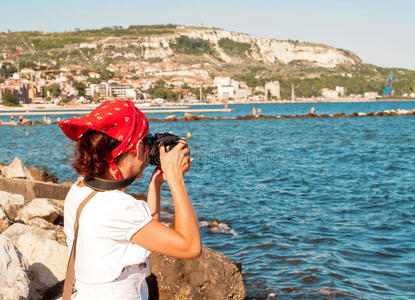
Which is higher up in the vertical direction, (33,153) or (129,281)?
(129,281)

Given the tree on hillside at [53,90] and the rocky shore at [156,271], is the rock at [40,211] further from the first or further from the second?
the tree on hillside at [53,90]

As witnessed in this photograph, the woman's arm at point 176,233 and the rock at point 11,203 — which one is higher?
the woman's arm at point 176,233

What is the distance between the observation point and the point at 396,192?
13641 mm

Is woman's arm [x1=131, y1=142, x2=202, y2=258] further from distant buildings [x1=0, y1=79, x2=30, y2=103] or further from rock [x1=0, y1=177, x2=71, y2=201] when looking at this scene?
distant buildings [x1=0, y1=79, x2=30, y2=103]

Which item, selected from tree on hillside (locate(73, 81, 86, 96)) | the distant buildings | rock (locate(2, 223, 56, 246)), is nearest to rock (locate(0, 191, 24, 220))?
rock (locate(2, 223, 56, 246))

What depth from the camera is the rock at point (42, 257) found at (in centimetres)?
518

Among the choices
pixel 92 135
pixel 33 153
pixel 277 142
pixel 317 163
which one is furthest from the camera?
pixel 277 142

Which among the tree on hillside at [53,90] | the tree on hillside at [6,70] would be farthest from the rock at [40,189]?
the tree on hillside at [6,70]

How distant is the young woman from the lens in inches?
79.4

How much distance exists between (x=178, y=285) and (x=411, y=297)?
313cm

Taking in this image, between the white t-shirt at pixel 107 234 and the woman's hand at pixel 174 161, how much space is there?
18cm

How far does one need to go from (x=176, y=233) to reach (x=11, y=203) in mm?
7627

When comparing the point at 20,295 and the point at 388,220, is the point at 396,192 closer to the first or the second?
the point at 388,220

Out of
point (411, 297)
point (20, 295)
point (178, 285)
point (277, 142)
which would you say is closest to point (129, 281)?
point (20, 295)
